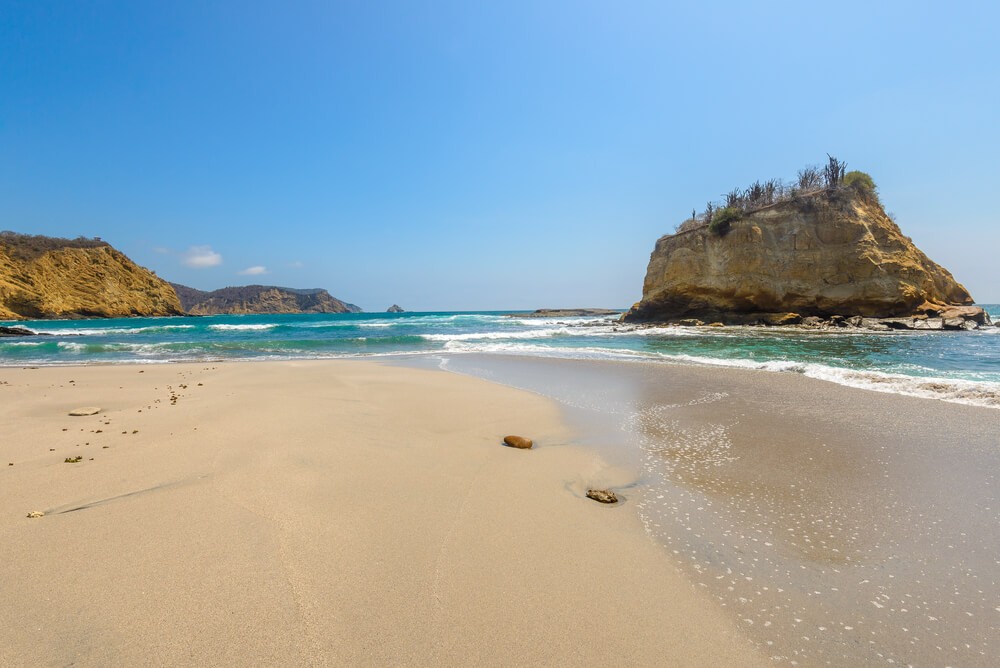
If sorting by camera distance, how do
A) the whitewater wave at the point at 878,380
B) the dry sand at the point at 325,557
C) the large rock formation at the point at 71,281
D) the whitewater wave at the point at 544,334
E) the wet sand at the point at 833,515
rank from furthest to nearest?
the large rock formation at the point at 71,281, the whitewater wave at the point at 544,334, the whitewater wave at the point at 878,380, the wet sand at the point at 833,515, the dry sand at the point at 325,557

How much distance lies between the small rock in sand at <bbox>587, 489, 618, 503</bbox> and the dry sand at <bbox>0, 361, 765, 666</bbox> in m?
0.10

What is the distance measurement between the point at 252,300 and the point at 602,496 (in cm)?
12907

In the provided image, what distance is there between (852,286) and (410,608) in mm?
35790

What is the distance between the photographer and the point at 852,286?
28.3m

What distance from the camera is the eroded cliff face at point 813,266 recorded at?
27.7 m

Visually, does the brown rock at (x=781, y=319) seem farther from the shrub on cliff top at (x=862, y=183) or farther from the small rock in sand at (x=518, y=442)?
the small rock in sand at (x=518, y=442)

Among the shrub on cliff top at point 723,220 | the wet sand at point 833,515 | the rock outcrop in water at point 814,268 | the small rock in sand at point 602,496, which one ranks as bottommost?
the wet sand at point 833,515

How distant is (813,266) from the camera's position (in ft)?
95.2

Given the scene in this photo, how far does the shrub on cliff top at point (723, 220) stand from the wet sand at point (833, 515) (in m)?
28.4

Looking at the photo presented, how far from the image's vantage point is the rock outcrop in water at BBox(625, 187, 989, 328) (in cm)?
2759

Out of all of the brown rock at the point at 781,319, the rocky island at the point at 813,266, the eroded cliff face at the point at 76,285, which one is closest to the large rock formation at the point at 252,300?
the eroded cliff face at the point at 76,285

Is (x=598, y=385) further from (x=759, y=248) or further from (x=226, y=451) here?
(x=759, y=248)

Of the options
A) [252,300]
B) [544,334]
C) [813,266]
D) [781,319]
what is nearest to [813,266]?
[813,266]

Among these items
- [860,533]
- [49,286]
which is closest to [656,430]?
[860,533]
